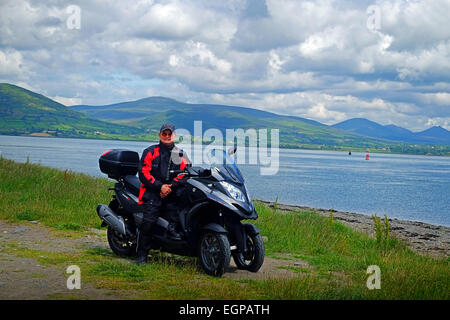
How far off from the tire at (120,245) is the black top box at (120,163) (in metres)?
1.00

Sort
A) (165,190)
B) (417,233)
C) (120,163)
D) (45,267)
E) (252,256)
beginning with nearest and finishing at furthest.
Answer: (45,267) → (165,190) → (252,256) → (120,163) → (417,233)

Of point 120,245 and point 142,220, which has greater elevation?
point 142,220

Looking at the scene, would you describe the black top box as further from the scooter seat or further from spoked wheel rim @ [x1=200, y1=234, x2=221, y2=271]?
spoked wheel rim @ [x1=200, y1=234, x2=221, y2=271]

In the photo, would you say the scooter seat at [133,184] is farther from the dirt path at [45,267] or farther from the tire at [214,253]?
the tire at [214,253]

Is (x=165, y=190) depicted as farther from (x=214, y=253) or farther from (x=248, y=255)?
(x=248, y=255)

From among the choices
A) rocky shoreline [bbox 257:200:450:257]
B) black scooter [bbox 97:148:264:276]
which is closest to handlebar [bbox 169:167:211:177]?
black scooter [bbox 97:148:264:276]

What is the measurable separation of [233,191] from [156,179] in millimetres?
1317

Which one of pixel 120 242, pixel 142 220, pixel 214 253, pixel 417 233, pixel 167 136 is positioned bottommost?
pixel 417 233

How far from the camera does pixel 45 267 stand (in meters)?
7.15

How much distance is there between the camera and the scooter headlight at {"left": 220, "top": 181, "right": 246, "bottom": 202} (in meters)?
7.01

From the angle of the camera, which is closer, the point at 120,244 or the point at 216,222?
the point at 216,222

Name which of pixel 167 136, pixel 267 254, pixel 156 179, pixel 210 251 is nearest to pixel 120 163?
pixel 156 179

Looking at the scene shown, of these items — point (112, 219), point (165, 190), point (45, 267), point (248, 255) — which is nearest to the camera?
point (45, 267)

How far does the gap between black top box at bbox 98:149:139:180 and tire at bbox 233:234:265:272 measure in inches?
99.0
